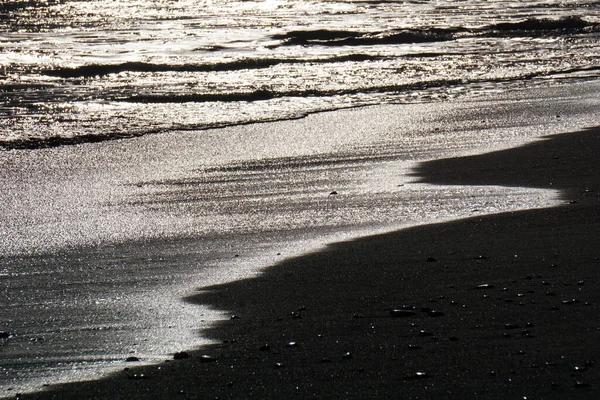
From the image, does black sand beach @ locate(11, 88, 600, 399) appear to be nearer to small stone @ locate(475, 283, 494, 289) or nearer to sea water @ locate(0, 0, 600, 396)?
small stone @ locate(475, 283, 494, 289)

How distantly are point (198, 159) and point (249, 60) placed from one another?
11352mm

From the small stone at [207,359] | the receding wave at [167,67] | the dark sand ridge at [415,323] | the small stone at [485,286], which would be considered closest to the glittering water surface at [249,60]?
the receding wave at [167,67]

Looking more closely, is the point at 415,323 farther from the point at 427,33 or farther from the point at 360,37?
the point at 427,33

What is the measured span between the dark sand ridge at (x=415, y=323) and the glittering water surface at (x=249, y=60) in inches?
261

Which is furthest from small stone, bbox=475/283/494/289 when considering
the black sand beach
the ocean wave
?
the ocean wave

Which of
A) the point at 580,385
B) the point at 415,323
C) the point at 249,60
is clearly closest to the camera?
the point at 580,385

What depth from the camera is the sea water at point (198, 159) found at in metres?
4.84

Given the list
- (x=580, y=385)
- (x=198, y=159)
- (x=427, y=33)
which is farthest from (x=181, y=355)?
(x=427, y=33)

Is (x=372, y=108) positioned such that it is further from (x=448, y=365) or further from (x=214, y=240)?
(x=448, y=365)

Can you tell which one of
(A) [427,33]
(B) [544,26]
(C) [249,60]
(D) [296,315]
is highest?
(D) [296,315]

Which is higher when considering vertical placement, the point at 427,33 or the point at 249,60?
the point at 249,60

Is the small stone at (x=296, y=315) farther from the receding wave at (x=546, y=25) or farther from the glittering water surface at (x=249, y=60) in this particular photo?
the receding wave at (x=546, y=25)

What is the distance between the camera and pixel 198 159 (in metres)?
9.84

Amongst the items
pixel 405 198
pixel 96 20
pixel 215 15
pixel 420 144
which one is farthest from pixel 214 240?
pixel 215 15
